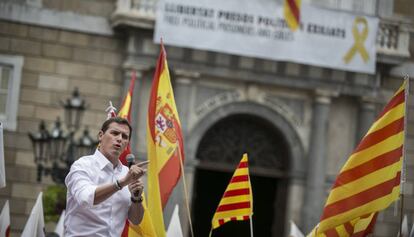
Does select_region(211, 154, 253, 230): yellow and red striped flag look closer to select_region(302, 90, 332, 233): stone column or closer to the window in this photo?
the window

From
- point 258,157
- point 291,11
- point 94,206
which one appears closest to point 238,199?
point 94,206

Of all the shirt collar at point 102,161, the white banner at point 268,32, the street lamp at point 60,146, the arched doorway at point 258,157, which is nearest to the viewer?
the shirt collar at point 102,161

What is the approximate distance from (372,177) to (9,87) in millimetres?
10902

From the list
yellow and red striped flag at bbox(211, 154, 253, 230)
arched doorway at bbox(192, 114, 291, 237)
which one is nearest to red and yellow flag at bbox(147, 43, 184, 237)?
yellow and red striped flag at bbox(211, 154, 253, 230)

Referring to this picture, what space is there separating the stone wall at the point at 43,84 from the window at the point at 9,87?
99mm

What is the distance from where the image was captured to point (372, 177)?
959cm

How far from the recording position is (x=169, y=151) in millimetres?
9914

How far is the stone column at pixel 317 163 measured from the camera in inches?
808

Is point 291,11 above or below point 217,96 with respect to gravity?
above

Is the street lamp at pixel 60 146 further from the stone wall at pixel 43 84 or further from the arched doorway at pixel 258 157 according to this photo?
the arched doorway at pixel 258 157

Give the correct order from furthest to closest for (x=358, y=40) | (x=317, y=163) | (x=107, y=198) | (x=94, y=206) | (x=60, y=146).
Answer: (x=317, y=163), (x=358, y=40), (x=60, y=146), (x=94, y=206), (x=107, y=198)

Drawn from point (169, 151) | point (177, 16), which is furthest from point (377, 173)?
point (177, 16)

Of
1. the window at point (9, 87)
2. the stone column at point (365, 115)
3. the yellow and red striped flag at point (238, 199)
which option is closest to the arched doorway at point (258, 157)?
the stone column at point (365, 115)

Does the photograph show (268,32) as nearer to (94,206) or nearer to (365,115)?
(365,115)
